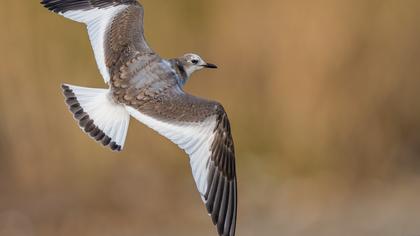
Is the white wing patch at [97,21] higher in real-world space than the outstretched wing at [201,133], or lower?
higher

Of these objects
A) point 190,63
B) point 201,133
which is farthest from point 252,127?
point 201,133

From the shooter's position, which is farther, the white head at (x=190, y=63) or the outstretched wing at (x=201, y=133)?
the white head at (x=190, y=63)

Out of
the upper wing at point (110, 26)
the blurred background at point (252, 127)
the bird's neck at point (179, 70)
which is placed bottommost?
the blurred background at point (252, 127)

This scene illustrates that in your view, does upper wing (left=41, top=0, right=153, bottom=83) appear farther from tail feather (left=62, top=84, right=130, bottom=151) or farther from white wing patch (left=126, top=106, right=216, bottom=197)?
white wing patch (left=126, top=106, right=216, bottom=197)

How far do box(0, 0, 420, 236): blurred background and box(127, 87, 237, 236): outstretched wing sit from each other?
1356mm

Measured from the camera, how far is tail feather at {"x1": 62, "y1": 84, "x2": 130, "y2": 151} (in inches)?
199

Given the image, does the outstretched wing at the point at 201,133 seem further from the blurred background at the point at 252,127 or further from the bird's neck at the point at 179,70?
the blurred background at the point at 252,127

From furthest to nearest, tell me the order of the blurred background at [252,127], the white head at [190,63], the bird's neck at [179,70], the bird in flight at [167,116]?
the blurred background at [252,127], the white head at [190,63], the bird's neck at [179,70], the bird in flight at [167,116]

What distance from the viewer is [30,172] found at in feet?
21.5

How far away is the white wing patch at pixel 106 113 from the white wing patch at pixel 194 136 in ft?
0.16

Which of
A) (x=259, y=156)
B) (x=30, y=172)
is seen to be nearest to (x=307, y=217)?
(x=259, y=156)

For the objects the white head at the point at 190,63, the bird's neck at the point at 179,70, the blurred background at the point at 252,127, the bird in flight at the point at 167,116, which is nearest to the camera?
the bird in flight at the point at 167,116

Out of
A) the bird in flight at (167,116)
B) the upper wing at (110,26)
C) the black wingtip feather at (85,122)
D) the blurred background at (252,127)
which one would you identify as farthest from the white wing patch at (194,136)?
the blurred background at (252,127)

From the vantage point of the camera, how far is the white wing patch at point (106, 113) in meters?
5.07
